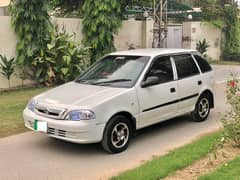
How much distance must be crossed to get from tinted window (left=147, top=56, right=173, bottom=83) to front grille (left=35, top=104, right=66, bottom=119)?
5.90 ft

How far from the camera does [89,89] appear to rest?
20.5ft

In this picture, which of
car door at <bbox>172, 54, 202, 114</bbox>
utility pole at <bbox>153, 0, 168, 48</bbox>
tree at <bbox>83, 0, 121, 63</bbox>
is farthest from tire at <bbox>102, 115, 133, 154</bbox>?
utility pole at <bbox>153, 0, 168, 48</bbox>

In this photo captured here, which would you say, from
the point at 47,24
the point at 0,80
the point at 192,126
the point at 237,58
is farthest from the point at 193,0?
the point at 192,126

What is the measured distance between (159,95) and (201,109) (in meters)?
1.66

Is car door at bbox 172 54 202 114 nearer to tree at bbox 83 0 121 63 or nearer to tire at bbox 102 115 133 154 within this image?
tire at bbox 102 115 133 154

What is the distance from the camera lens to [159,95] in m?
6.61

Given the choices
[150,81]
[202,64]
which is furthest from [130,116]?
[202,64]

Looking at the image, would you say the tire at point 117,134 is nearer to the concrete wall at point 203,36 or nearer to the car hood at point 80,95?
the car hood at point 80,95

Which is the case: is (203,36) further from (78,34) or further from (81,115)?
(81,115)

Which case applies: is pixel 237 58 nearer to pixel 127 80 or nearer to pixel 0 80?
pixel 0 80

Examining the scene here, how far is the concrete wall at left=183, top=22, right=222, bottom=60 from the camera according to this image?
21.6 metres

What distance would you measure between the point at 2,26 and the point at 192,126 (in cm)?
709

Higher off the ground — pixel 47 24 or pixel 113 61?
pixel 47 24

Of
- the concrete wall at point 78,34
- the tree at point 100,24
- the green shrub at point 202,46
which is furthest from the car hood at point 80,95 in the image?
the green shrub at point 202,46
